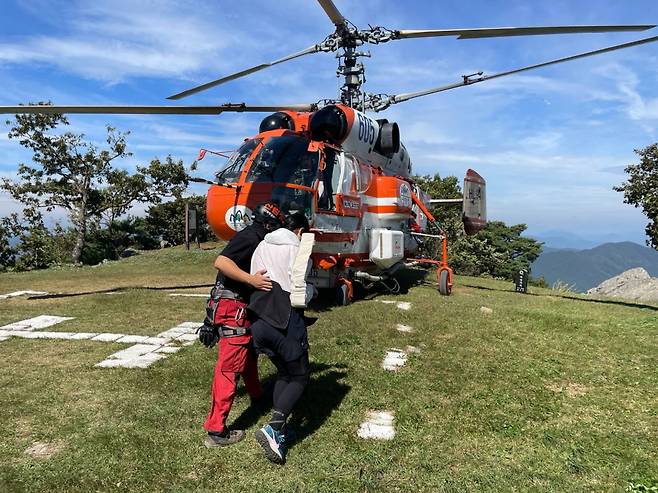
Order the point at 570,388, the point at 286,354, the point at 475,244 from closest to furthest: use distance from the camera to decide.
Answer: the point at 286,354 < the point at 570,388 < the point at 475,244

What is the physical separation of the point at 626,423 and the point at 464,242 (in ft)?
79.0

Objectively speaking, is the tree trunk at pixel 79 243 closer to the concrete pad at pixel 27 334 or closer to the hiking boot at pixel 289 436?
the concrete pad at pixel 27 334

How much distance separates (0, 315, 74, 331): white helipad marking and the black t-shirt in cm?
548

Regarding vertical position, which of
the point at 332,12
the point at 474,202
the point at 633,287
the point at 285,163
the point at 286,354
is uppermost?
the point at 332,12

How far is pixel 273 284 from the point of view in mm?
3740

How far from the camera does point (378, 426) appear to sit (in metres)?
4.28

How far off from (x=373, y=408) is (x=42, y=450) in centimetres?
293

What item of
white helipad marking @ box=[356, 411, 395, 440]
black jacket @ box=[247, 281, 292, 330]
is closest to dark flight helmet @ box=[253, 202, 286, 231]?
black jacket @ box=[247, 281, 292, 330]

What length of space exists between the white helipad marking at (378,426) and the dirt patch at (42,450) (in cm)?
251

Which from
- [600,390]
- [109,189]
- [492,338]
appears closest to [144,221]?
[109,189]

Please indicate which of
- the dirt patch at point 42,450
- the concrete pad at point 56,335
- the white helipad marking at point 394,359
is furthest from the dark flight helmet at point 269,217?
the concrete pad at point 56,335

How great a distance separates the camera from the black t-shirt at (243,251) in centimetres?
388

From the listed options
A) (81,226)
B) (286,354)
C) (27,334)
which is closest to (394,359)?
(286,354)

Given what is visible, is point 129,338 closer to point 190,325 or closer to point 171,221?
point 190,325
